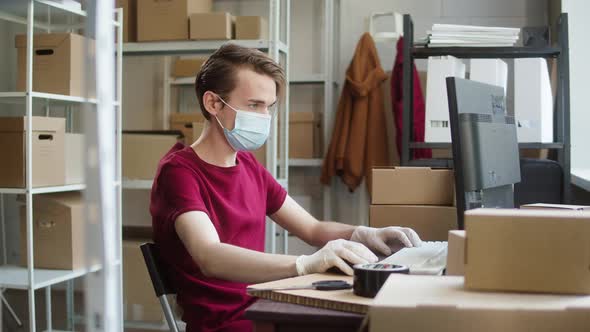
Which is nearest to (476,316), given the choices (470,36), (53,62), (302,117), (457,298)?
(457,298)

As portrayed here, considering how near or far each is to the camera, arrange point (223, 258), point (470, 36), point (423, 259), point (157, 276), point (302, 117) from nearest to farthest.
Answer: point (423, 259) < point (223, 258) < point (157, 276) < point (470, 36) < point (302, 117)

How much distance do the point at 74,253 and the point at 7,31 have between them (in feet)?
6.83

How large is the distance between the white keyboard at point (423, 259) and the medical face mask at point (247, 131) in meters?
0.55

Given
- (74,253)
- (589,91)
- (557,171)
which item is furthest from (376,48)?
(74,253)

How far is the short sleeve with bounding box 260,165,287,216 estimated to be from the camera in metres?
1.92

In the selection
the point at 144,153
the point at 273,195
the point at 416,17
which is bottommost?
the point at 273,195

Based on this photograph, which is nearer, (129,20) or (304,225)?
(304,225)

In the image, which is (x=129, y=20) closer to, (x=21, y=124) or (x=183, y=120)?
(x=183, y=120)

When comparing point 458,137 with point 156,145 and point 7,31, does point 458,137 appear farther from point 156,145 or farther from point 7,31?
point 7,31

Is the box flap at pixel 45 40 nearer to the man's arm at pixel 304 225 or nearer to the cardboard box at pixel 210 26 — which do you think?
the cardboard box at pixel 210 26

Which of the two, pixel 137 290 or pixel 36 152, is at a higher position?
pixel 36 152

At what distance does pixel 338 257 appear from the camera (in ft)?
3.84

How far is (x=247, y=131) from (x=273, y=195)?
0.22 meters

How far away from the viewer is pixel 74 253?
2.79 metres
